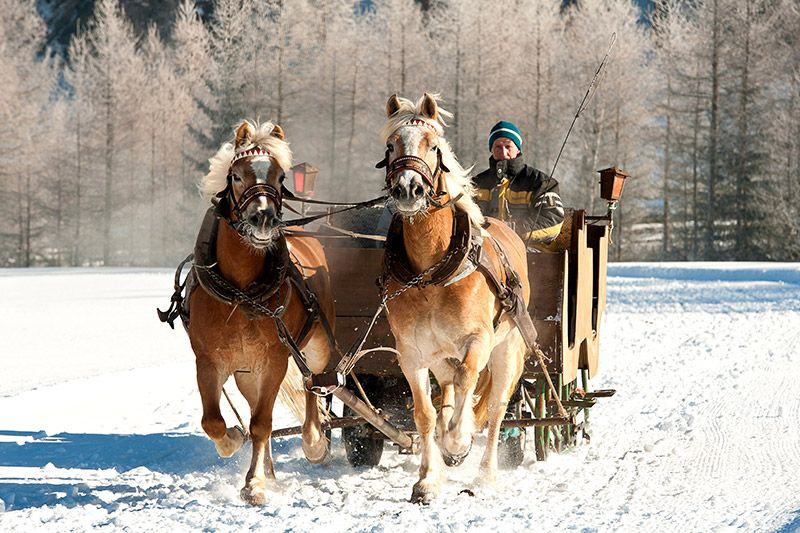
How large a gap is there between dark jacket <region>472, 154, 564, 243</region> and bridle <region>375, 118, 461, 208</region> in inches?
70.6

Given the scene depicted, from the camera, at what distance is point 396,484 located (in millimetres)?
5699

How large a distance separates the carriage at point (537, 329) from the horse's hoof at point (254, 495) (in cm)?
99

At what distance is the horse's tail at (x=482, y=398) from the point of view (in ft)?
19.9

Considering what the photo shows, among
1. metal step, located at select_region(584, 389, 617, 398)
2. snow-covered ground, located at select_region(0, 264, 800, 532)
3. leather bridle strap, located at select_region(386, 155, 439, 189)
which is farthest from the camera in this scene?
metal step, located at select_region(584, 389, 617, 398)

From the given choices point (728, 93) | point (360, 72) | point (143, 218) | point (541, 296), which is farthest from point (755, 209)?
point (541, 296)

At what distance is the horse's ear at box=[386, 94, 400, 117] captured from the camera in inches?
194

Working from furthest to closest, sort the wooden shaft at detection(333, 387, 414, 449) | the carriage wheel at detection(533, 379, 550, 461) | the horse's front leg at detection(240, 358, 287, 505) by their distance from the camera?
the carriage wheel at detection(533, 379, 550, 461) < the wooden shaft at detection(333, 387, 414, 449) < the horse's front leg at detection(240, 358, 287, 505)

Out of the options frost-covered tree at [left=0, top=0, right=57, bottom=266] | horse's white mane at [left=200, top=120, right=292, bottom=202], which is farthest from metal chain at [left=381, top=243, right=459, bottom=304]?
frost-covered tree at [left=0, top=0, right=57, bottom=266]

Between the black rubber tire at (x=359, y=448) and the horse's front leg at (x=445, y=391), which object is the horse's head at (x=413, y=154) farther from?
the black rubber tire at (x=359, y=448)

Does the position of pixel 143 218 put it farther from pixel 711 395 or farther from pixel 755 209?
pixel 711 395

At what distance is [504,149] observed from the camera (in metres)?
6.86

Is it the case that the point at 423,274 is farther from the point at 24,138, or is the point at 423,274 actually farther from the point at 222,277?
the point at 24,138

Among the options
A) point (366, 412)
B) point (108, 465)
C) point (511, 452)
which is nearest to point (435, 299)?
point (366, 412)

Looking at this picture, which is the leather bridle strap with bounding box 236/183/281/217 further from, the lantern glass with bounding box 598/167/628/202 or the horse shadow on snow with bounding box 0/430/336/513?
the lantern glass with bounding box 598/167/628/202
